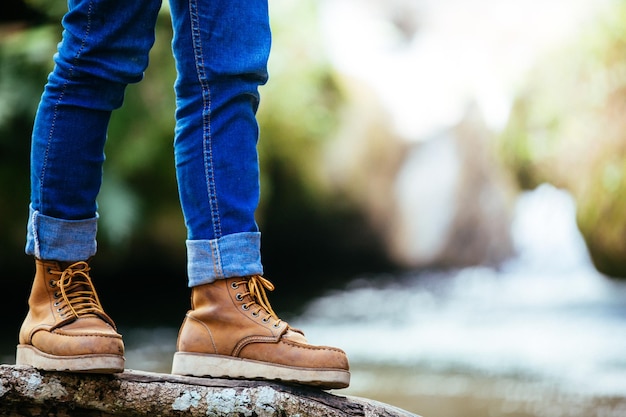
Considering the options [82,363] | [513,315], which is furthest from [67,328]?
[513,315]

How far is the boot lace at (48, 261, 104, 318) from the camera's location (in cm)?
126

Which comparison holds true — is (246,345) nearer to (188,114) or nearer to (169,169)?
(188,114)

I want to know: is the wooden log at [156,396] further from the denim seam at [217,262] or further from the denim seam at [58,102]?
the denim seam at [58,102]

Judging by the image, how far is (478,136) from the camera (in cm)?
655

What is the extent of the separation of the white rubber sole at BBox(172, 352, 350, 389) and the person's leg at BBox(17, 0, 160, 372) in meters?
0.11

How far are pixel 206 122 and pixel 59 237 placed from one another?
30 centimetres

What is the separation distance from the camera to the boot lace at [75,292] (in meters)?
1.26

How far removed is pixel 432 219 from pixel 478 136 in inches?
30.3

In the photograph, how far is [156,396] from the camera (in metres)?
1.24

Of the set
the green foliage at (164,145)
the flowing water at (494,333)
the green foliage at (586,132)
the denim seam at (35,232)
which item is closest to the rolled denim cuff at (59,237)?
the denim seam at (35,232)

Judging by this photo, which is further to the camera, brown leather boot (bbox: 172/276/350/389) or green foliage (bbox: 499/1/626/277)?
green foliage (bbox: 499/1/626/277)

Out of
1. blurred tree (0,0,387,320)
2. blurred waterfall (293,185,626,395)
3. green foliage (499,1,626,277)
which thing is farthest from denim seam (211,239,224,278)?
green foliage (499,1,626,277)

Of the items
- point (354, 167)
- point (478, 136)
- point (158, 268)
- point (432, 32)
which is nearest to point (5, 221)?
point (158, 268)

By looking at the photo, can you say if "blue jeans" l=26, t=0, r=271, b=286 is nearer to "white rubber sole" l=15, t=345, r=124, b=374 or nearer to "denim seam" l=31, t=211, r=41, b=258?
"denim seam" l=31, t=211, r=41, b=258
